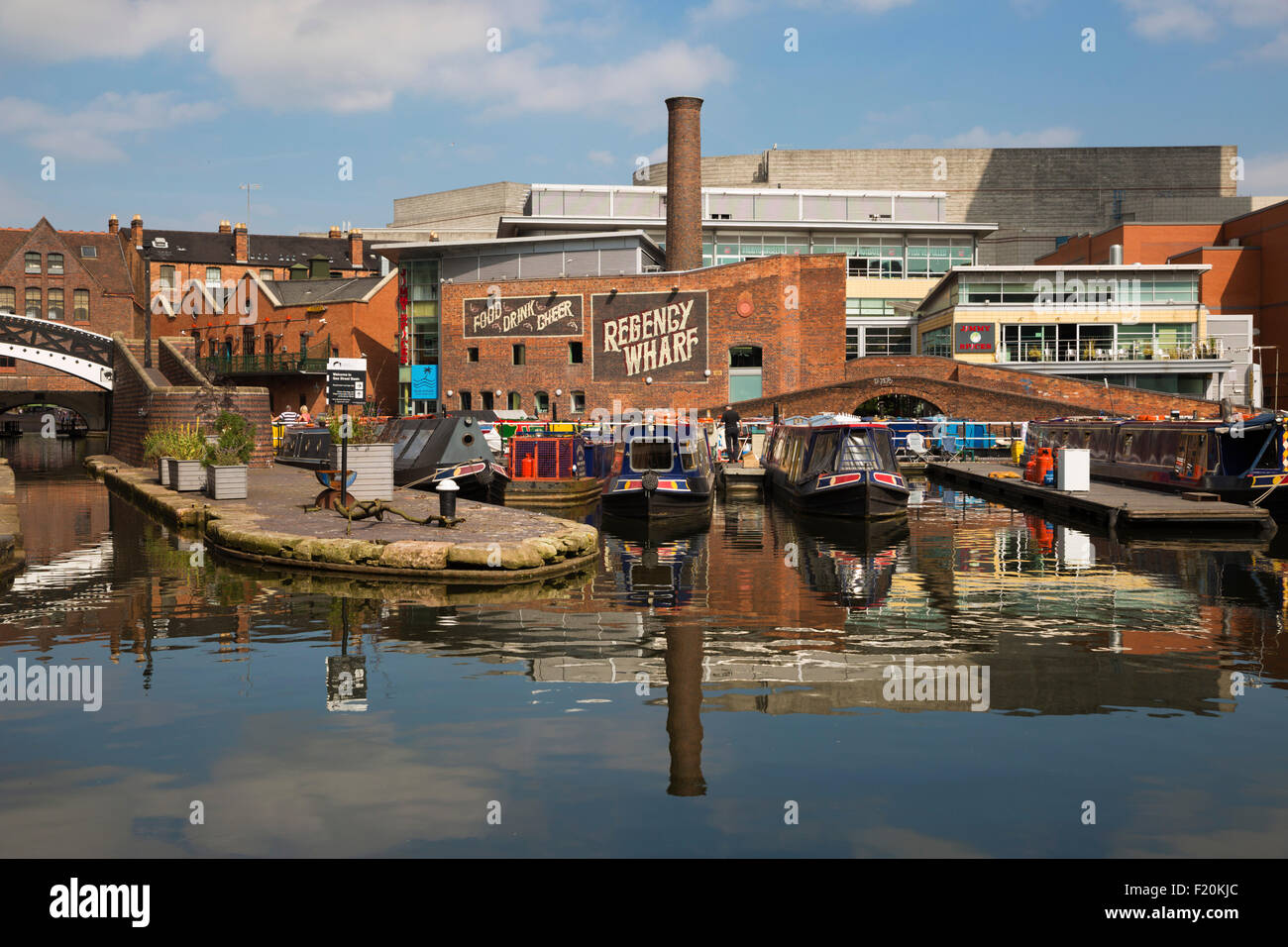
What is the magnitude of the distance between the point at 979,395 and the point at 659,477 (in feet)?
81.9

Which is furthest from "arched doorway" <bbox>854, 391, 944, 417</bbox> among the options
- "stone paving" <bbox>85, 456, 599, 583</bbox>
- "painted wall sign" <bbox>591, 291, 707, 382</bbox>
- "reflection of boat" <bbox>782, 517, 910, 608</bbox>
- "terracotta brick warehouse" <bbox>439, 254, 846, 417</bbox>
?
"stone paving" <bbox>85, 456, 599, 583</bbox>

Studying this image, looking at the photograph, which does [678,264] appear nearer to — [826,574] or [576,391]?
[576,391]

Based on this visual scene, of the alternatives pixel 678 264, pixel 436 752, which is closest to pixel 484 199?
pixel 678 264

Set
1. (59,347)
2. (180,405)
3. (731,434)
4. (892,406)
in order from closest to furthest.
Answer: (180,405), (731,434), (59,347), (892,406)

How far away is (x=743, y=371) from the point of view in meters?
48.6

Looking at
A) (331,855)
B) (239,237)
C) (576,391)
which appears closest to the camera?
(331,855)

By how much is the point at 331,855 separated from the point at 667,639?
18.9 ft

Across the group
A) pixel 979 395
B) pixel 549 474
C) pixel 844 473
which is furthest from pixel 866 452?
pixel 979 395

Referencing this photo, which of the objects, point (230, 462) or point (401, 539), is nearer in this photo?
point (401, 539)

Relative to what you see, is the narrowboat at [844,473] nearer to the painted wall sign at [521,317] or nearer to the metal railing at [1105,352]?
the painted wall sign at [521,317]

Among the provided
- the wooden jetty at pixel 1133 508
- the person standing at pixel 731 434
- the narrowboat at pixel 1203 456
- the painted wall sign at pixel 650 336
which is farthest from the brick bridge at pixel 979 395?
the wooden jetty at pixel 1133 508

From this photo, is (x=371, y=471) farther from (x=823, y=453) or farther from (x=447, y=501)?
(x=823, y=453)

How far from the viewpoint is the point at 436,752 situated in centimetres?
728

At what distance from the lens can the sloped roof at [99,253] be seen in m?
71.8
